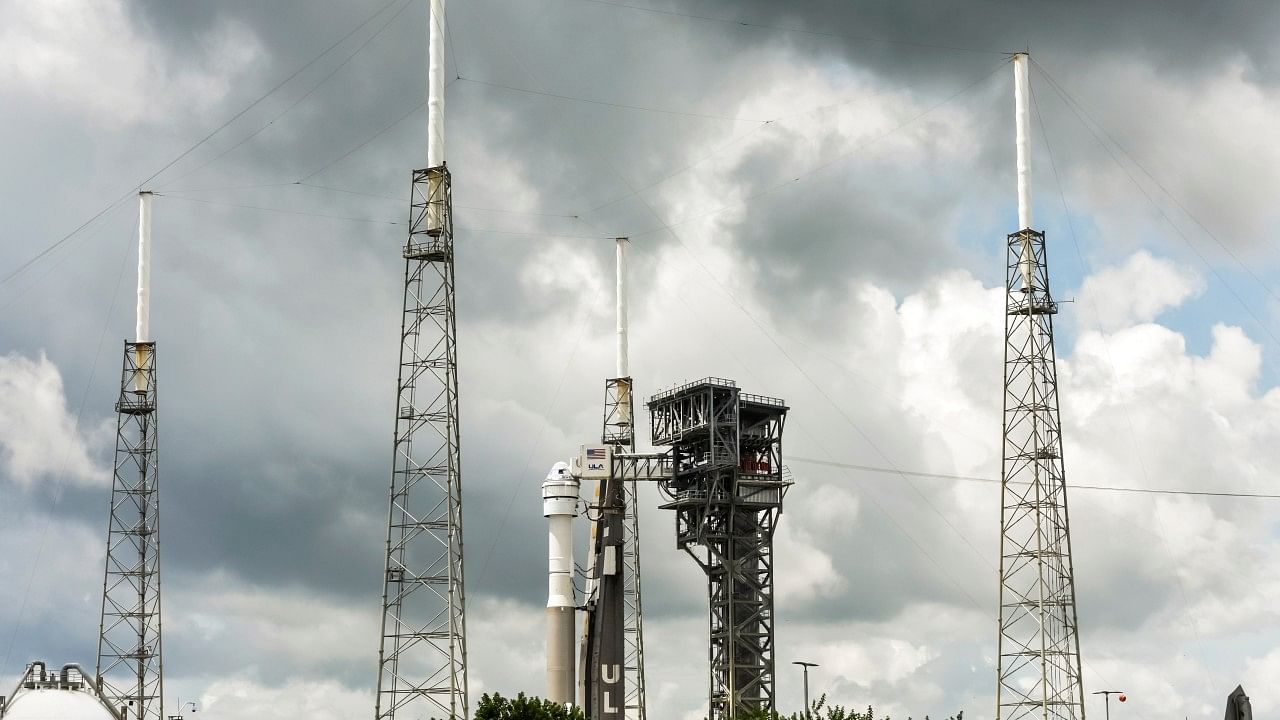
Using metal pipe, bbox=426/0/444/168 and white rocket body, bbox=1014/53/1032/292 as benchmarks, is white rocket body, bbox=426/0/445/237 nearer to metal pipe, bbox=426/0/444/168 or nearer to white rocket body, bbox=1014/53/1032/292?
metal pipe, bbox=426/0/444/168

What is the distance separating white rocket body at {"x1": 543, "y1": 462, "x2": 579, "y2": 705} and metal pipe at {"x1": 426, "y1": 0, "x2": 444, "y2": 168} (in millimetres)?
38809

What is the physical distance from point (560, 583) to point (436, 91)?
45.0m

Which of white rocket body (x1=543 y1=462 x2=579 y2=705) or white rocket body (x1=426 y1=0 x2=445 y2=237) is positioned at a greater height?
white rocket body (x1=426 y1=0 x2=445 y2=237)

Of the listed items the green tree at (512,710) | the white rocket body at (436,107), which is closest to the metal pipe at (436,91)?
the white rocket body at (436,107)

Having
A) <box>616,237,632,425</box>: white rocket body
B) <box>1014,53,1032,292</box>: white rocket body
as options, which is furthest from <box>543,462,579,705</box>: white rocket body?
<box>1014,53,1032,292</box>: white rocket body

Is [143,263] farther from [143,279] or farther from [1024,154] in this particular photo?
[1024,154]

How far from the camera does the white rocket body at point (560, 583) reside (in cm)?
11950

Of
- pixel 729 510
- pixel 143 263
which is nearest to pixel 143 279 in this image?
pixel 143 263

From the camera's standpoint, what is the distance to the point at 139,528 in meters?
106

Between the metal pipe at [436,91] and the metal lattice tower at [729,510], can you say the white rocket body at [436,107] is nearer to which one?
the metal pipe at [436,91]

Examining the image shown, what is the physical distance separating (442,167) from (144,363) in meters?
32.3

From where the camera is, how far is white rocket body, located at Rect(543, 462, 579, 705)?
11950cm

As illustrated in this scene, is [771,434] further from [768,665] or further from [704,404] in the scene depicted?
[768,665]

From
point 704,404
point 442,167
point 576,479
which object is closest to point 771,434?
point 704,404
